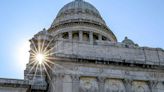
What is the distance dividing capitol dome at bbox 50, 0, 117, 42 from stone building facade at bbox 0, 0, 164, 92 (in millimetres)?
12984

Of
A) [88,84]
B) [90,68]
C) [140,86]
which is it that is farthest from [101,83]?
[140,86]

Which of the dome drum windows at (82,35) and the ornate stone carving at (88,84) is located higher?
the dome drum windows at (82,35)

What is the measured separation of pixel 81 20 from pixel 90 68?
52.2 ft

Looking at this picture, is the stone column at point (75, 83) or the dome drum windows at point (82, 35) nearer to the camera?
the stone column at point (75, 83)

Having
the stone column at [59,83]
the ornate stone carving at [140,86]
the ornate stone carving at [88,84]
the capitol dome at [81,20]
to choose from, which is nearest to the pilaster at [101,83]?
the ornate stone carving at [88,84]

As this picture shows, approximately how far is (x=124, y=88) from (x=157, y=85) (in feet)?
8.39

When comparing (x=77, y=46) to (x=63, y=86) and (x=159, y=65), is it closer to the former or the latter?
(x=63, y=86)

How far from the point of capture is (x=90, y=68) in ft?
88.0

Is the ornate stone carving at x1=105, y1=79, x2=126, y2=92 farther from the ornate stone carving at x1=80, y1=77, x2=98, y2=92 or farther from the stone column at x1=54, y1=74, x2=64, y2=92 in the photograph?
the stone column at x1=54, y1=74, x2=64, y2=92

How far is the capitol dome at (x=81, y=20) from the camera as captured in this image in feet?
137

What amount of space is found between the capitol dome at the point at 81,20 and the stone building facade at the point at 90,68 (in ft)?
42.6

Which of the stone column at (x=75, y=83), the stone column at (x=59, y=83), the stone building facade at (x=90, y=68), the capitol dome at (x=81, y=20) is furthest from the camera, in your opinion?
the capitol dome at (x=81, y=20)

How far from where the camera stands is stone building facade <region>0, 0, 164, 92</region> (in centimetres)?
2595

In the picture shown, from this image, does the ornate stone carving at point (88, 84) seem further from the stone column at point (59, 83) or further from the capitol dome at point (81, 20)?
the capitol dome at point (81, 20)
